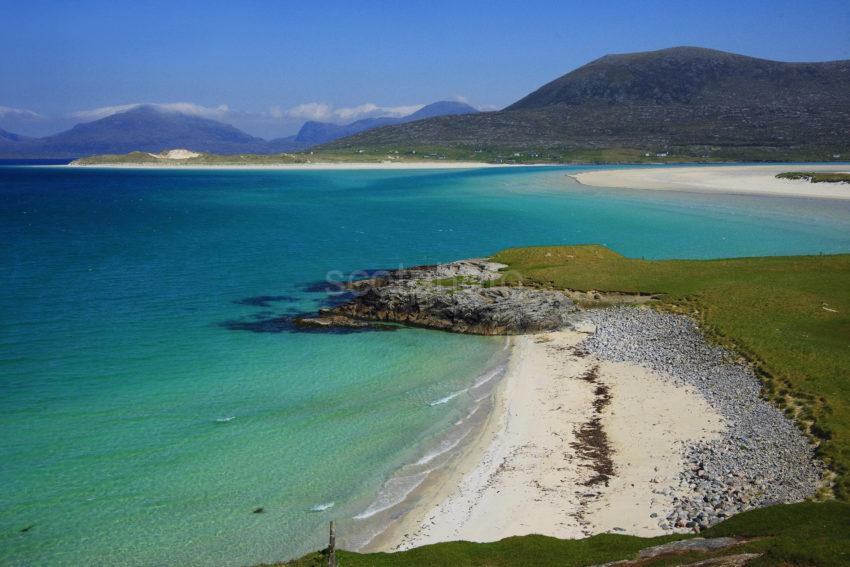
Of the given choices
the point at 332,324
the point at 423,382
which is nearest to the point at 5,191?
the point at 332,324

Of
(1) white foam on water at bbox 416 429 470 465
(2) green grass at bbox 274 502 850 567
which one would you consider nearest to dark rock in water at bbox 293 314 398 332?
(1) white foam on water at bbox 416 429 470 465

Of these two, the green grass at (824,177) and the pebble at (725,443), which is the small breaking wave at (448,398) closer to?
the pebble at (725,443)

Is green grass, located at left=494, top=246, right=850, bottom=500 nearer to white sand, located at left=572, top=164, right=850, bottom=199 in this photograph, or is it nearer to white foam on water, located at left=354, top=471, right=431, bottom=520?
white foam on water, located at left=354, top=471, right=431, bottom=520

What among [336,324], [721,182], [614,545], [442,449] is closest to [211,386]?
[336,324]

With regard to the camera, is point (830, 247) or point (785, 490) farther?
point (830, 247)

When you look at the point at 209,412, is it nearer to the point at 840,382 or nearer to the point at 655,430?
the point at 655,430

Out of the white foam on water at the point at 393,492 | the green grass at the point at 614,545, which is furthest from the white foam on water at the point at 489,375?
the green grass at the point at 614,545
